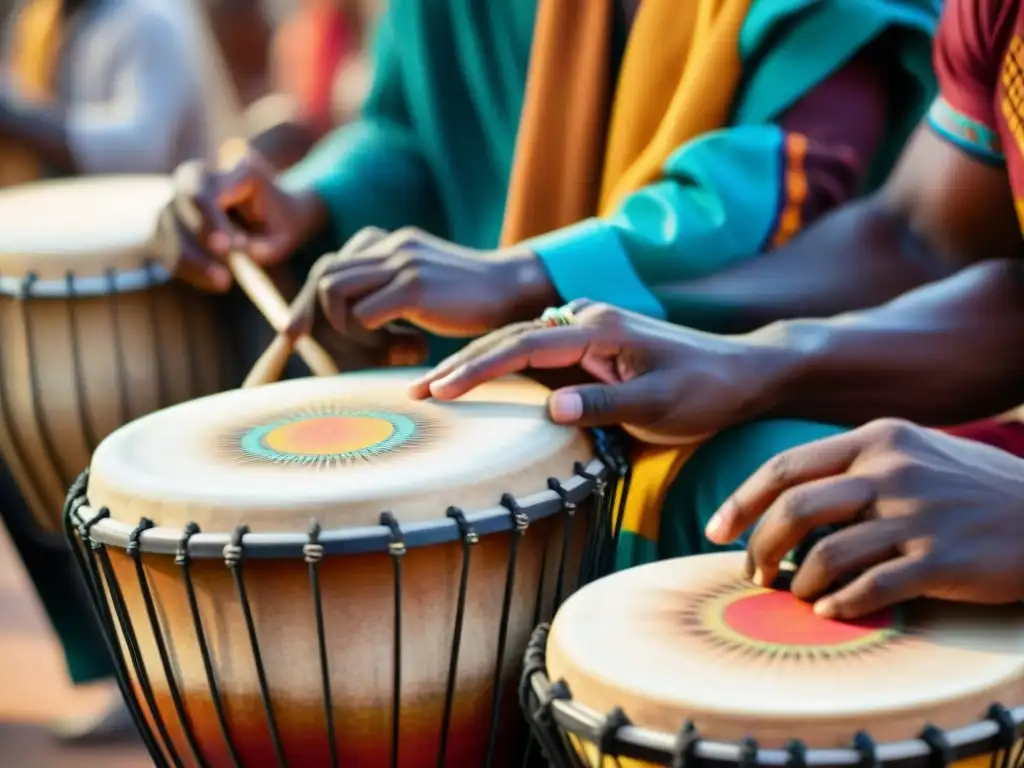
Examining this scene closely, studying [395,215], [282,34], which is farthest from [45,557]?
[282,34]

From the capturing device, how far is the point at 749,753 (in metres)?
0.77

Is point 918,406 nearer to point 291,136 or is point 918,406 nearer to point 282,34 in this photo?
point 291,136

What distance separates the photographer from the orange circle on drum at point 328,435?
1.11 m

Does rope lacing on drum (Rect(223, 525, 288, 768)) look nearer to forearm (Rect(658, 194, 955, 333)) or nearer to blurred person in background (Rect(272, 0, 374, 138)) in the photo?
forearm (Rect(658, 194, 955, 333))

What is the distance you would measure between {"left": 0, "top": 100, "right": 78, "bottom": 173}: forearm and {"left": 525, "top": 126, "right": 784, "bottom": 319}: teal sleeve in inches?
72.3

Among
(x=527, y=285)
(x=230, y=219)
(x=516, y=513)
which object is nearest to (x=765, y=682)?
(x=516, y=513)

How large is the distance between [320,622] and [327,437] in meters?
0.18

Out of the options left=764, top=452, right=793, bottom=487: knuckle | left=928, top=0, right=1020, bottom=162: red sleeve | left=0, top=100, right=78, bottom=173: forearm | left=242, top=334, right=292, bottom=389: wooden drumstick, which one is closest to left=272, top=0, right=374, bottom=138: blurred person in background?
left=0, top=100, right=78, bottom=173: forearm

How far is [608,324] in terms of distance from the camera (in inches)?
43.8

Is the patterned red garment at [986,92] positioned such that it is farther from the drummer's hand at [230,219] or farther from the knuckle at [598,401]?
the drummer's hand at [230,219]

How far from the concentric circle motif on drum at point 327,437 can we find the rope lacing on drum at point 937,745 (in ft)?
1.56

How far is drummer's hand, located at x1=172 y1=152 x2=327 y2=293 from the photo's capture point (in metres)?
1.63

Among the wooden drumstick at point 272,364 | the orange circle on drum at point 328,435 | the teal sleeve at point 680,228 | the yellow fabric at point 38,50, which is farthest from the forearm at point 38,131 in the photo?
the orange circle on drum at point 328,435

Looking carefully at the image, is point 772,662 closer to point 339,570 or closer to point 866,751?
point 866,751
